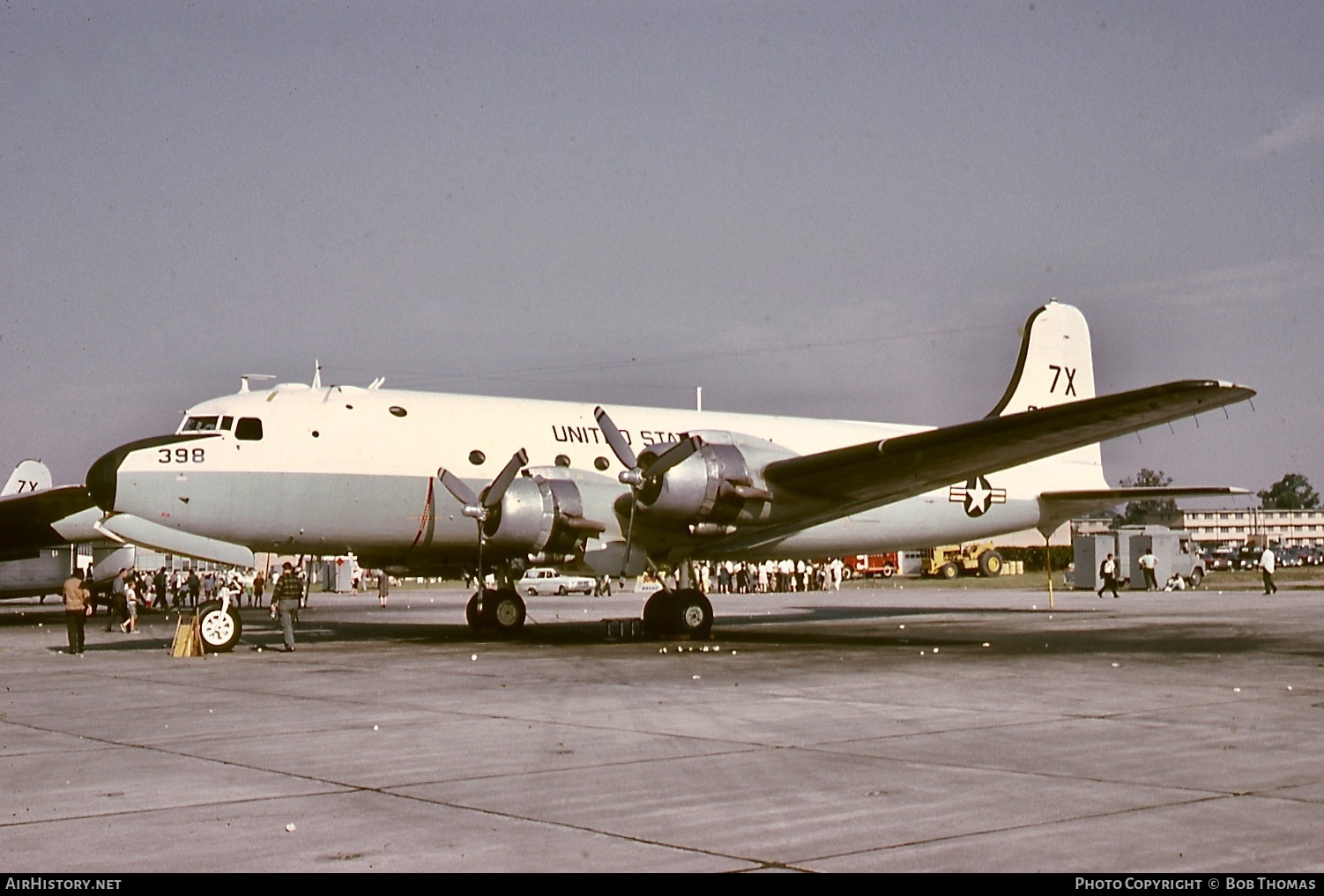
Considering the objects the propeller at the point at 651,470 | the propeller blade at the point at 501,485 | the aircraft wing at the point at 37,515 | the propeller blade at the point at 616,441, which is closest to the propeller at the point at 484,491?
the propeller blade at the point at 501,485

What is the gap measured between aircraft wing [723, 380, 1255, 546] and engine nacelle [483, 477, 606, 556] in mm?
2670

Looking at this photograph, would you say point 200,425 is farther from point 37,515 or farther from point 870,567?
point 870,567

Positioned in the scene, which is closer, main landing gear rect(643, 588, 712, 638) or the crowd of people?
main landing gear rect(643, 588, 712, 638)

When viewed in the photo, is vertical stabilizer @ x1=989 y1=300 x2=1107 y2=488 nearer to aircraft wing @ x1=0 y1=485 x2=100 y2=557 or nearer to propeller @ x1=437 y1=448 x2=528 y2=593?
propeller @ x1=437 y1=448 x2=528 y2=593

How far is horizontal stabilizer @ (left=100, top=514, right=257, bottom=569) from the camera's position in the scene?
761 inches

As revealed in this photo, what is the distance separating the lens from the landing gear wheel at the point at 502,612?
2408 centimetres

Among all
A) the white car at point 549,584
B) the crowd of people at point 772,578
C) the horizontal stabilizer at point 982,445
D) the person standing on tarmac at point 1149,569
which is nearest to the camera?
the horizontal stabilizer at point 982,445

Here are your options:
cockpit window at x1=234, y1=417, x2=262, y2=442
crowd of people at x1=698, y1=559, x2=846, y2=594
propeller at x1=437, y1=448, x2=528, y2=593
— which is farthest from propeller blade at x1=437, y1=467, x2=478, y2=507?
crowd of people at x1=698, y1=559, x2=846, y2=594

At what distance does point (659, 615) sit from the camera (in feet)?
70.3

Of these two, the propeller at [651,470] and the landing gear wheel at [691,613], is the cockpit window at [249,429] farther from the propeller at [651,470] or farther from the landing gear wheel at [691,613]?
the landing gear wheel at [691,613]

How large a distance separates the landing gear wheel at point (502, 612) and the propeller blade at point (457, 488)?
3.23 m
